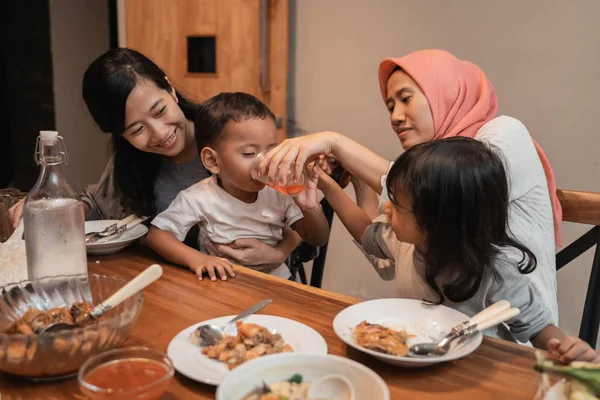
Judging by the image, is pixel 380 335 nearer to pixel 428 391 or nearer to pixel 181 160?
pixel 428 391

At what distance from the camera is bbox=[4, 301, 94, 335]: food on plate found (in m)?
0.82

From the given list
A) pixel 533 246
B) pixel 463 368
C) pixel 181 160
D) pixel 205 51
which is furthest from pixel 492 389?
pixel 205 51

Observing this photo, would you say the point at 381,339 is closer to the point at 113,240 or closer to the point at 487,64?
the point at 113,240

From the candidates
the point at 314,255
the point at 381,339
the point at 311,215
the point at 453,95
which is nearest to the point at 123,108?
the point at 311,215

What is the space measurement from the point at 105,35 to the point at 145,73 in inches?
108

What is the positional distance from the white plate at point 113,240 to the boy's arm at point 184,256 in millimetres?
52

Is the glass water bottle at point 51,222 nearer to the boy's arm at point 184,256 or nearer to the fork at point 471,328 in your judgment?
the boy's arm at point 184,256

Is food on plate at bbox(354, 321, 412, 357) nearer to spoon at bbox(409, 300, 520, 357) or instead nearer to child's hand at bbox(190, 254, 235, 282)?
spoon at bbox(409, 300, 520, 357)

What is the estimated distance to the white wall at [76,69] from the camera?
3.77 meters

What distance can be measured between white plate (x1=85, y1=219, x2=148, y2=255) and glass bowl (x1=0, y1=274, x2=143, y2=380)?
39 centimetres

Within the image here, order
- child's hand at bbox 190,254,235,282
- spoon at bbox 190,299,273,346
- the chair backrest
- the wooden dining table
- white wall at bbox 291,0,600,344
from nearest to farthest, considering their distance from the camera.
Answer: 1. the wooden dining table
2. spoon at bbox 190,299,273,346
3. child's hand at bbox 190,254,235,282
4. the chair backrest
5. white wall at bbox 291,0,600,344

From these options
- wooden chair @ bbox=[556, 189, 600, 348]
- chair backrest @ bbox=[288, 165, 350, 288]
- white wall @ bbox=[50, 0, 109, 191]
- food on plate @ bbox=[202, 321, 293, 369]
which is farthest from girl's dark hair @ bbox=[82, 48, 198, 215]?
white wall @ bbox=[50, 0, 109, 191]

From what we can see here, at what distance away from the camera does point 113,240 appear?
4.63 ft

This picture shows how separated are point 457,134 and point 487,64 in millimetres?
1099
